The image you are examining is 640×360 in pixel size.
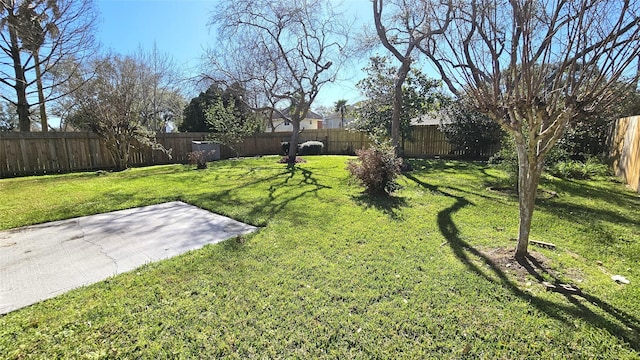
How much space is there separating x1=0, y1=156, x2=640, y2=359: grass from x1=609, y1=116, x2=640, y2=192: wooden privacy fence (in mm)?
2752

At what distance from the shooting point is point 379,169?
575cm

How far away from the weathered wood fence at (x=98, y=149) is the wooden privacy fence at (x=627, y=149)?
15.4ft

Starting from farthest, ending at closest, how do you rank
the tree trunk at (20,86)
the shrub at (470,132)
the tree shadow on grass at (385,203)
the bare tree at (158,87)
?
1. the bare tree at (158,87)
2. the shrub at (470,132)
3. the tree trunk at (20,86)
4. the tree shadow on grass at (385,203)

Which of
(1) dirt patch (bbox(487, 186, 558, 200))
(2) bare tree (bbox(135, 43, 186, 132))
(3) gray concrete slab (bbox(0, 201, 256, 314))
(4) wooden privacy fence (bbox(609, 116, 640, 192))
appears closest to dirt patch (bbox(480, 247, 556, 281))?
(3) gray concrete slab (bbox(0, 201, 256, 314))

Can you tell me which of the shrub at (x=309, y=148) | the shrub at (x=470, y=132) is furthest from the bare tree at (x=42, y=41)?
the shrub at (x=470, y=132)

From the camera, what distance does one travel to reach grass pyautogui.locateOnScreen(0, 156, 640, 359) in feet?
6.10

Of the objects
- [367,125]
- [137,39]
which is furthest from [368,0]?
[137,39]

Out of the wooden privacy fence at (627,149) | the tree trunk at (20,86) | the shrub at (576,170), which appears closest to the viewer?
the wooden privacy fence at (627,149)

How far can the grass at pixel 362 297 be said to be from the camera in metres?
1.86

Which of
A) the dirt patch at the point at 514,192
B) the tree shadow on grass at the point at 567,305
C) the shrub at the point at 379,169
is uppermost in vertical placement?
the shrub at the point at 379,169

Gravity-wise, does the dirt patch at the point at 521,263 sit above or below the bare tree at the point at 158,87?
below

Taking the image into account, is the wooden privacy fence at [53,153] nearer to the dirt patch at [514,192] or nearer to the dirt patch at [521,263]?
the dirt patch at [514,192]

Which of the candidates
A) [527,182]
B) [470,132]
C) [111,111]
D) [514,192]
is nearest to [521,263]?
[527,182]

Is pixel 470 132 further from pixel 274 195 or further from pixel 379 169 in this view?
pixel 274 195
